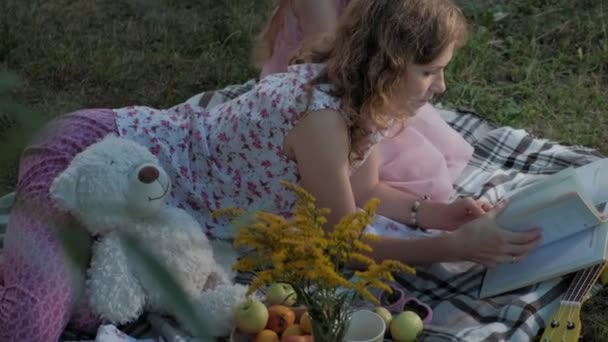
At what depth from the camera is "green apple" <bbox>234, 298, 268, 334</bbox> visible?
1.68m

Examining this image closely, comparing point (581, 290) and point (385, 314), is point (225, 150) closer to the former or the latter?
point (385, 314)

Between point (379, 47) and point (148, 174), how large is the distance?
0.53 m

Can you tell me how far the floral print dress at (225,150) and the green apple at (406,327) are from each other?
41 centimetres

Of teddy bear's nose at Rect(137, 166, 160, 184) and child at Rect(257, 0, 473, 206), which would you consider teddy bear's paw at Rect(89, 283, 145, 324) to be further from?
child at Rect(257, 0, 473, 206)

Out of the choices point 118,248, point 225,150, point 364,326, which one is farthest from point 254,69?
point 364,326

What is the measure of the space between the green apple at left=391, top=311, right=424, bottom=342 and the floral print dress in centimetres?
41

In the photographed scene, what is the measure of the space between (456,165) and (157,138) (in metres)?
0.80

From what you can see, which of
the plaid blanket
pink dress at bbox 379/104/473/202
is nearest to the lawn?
the plaid blanket

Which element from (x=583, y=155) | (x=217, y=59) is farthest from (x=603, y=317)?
(x=217, y=59)

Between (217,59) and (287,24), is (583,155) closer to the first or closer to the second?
(287,24)

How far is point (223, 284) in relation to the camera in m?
1.91

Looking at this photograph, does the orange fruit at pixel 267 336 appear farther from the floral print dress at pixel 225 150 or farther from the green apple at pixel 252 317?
the floral print dress at pixel 225 150

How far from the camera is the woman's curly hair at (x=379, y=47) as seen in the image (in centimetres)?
179

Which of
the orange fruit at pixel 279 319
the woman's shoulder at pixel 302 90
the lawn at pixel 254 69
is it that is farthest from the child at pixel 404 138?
the orange fruit at pixel 279 319
